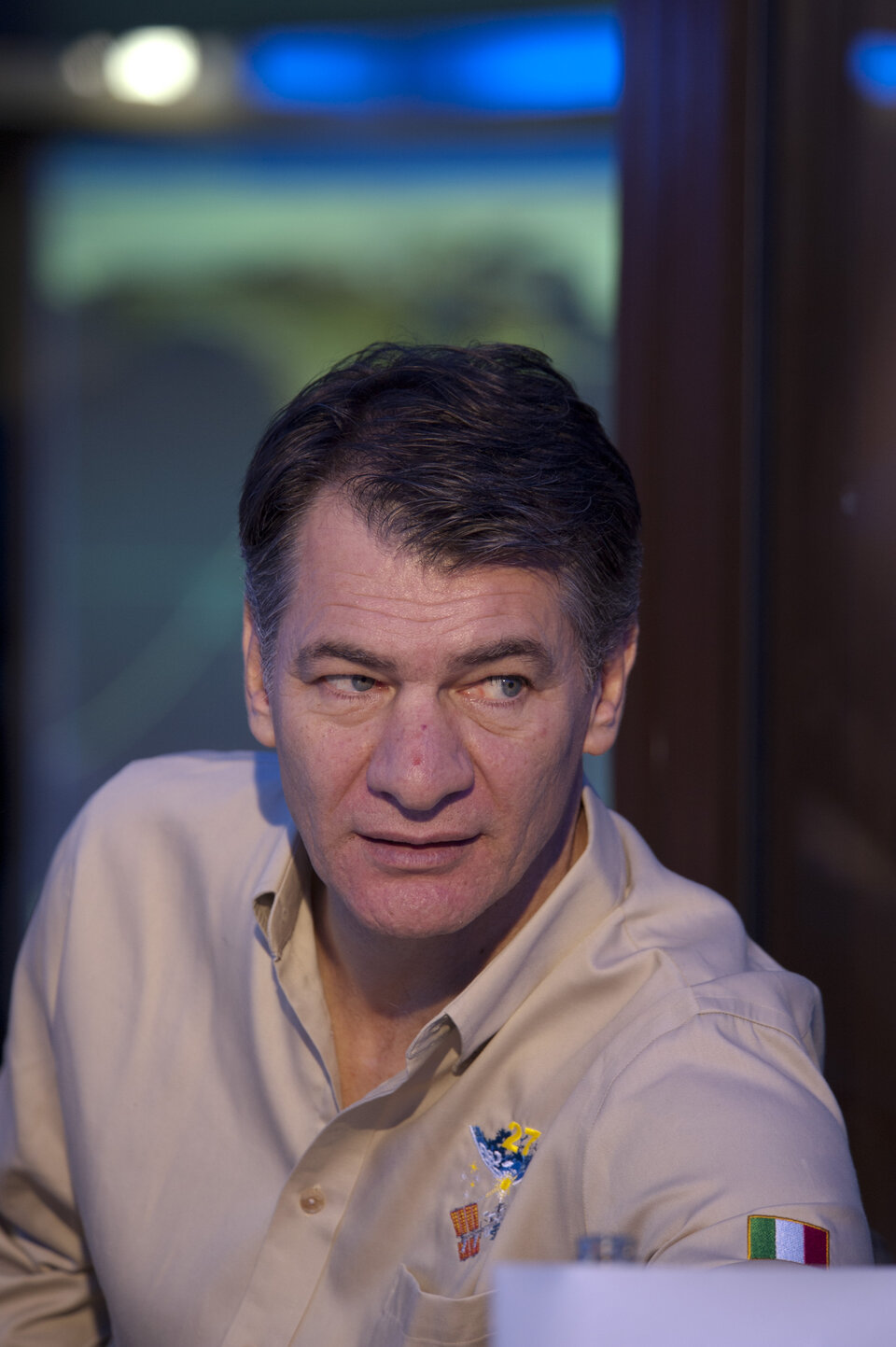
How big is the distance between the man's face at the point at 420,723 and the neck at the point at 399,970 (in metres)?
0.09

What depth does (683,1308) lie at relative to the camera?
562 mm

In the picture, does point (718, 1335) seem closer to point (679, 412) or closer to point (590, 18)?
point (679, 412)

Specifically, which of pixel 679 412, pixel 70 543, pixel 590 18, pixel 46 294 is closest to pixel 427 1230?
→ pixel 679 412

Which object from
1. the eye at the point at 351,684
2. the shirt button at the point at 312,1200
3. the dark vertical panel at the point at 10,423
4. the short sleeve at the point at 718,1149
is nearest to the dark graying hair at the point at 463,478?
the eye at the point at 351,684

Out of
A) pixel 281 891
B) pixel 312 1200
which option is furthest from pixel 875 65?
pixel 312 1200

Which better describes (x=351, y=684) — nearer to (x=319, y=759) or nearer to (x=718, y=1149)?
(x=319, y=759)

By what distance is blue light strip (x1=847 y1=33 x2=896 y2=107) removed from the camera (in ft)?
5.16

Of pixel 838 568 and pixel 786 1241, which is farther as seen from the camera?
pixel 838 568

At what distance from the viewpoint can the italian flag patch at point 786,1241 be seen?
0.89 meters

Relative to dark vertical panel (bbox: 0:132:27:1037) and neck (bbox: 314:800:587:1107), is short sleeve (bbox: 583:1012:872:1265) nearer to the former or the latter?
neck (bbox: 314:800:587:1107)

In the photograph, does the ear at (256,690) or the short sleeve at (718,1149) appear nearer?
the short sleeve at (718,1149)

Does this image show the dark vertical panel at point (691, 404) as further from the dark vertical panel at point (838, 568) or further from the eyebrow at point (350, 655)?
the eyebrow at point (350, 655)

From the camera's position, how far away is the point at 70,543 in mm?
6645

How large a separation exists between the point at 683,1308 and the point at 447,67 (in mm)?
6023
